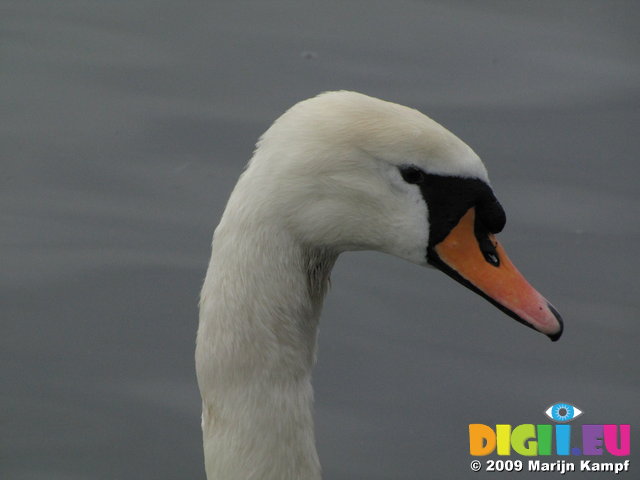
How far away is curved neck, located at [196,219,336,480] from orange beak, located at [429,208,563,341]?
13.8 inches

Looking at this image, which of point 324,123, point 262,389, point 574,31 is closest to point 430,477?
point 262,389

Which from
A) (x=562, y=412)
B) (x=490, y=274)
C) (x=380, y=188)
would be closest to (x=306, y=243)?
(x=380, y=188)

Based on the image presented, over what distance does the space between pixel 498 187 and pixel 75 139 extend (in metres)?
2.30

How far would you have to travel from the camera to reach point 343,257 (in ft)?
20.8

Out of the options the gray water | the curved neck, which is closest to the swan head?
the curved neck

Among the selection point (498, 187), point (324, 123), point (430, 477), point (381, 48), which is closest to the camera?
point (324, 123)

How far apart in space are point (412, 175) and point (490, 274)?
16.3 inches

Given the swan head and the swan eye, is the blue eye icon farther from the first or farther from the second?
the swan eye

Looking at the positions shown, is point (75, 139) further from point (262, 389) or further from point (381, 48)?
point (262, 389)

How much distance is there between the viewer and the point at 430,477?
5.60 m

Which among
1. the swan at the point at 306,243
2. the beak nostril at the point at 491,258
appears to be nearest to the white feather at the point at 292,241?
the swan at the point at 306,243

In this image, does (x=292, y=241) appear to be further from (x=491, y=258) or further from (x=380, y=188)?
(x=491, y=258)

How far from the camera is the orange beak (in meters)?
3.68

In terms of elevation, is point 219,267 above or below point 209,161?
below
